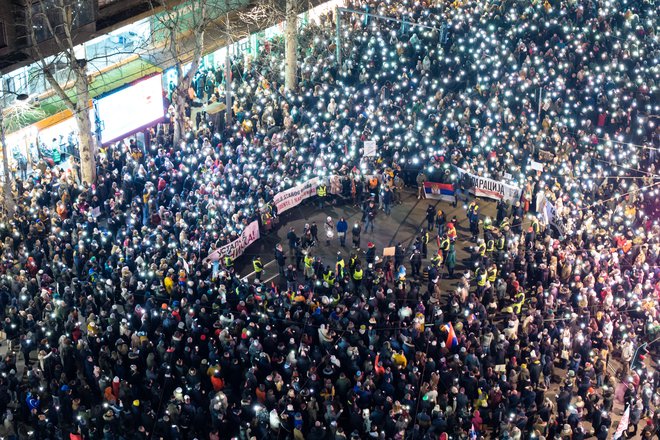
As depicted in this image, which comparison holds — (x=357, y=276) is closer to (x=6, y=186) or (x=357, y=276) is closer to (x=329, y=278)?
(x=329, y=278)

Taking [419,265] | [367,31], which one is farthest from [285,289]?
[367,31]

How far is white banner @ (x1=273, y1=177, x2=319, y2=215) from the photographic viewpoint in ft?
99.3

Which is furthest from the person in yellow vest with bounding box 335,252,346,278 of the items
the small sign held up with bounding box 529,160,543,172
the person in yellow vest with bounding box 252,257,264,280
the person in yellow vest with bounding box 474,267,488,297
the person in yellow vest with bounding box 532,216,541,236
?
the small sign held up with bounding box 529,160,543,172

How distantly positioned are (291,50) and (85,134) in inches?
397

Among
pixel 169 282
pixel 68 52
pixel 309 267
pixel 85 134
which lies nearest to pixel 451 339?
pixel 309 267

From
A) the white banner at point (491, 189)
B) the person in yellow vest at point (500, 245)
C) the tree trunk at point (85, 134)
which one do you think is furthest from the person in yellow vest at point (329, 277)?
the tree trunk at point (85, 134)

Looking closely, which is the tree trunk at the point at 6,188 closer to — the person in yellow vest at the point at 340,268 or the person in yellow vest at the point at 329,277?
the person in yellow vest at the point at 329,277

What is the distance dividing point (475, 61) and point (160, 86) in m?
12.3

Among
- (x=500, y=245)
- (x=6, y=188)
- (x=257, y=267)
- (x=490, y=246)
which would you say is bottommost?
(x=257, y=267)

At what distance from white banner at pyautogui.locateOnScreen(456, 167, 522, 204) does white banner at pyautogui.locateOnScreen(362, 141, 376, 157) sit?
10.1ft

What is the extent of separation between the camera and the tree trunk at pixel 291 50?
3688 centimetres

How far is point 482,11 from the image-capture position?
36812 millimetres

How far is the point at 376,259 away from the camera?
25.9 metres

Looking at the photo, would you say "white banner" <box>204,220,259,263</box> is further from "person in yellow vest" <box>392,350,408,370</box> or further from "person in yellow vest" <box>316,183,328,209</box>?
"person in yellow vest" <box>392,350,408,370</box>
